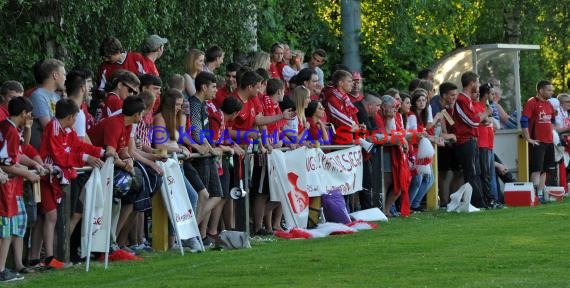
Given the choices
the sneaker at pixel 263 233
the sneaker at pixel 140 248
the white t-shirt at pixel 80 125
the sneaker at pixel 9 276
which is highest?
the white t-shirt at pixel 80 125

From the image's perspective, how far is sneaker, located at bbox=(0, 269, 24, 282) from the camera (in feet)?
47.7

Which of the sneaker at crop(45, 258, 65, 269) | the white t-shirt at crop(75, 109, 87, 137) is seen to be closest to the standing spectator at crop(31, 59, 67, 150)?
the white t-shirt at crop(75, 109, 87, 137)

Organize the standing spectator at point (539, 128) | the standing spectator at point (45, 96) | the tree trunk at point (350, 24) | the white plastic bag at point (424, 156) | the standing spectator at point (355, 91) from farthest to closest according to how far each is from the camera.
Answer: the standing spectator at point (539, 128), the tree trunk at point (350, 24), the white plastic bag at point (424, 156), the standing spectator at point (355, 91), the standing spectator at point (45, 96)

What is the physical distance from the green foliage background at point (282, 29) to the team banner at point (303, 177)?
2701mm

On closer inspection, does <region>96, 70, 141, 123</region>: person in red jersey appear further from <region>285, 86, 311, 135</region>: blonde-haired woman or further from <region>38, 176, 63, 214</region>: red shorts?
<region>285, 86, 311, 135</region>: blonde-haired woman

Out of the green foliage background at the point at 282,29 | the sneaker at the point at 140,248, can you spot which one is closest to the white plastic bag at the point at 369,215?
the green foliage background at the point at 282,29

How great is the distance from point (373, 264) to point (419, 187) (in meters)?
8.92

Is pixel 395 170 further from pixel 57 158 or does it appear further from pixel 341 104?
pixel 57 158

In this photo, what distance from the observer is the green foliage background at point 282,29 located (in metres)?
19.8

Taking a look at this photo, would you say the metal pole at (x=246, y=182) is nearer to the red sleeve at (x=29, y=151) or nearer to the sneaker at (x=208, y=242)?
the sneaker at (x=208, y=242)

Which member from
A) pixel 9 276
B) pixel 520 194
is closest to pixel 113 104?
pixel 9 276

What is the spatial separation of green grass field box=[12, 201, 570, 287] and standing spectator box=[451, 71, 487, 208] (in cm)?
501

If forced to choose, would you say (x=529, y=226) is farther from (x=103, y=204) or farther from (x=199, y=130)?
(x=103, y=204)

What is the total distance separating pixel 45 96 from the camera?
1641 centimetres
